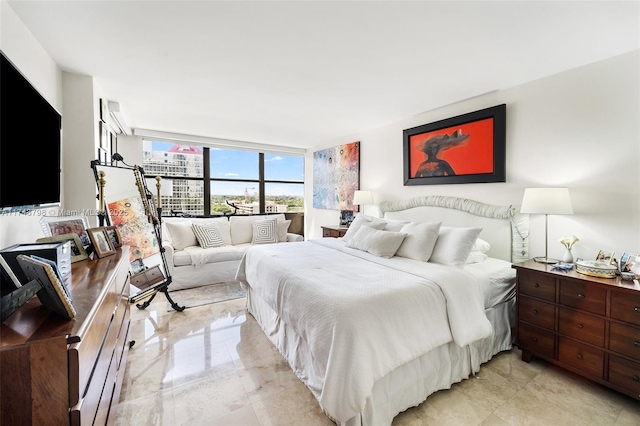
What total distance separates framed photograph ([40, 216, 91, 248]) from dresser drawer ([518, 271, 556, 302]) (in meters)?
3.13

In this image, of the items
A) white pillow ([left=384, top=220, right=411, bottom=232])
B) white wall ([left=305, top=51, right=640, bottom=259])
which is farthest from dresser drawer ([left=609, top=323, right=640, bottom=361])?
white pillow ([left=384, top=220, right=411, bottom=232])

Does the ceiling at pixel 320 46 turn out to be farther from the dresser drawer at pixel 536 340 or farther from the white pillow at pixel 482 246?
the dresser drawer at pixel 536 340

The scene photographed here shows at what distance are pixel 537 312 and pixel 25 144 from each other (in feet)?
11.1

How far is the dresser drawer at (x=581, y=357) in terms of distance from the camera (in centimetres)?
184

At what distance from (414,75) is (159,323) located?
344 cm

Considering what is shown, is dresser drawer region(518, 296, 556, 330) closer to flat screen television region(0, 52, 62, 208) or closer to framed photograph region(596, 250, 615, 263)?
framed photograph region(596, 250, 615, 263)

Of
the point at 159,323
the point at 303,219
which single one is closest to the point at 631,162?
the point at 159,323

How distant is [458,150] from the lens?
3266 mm

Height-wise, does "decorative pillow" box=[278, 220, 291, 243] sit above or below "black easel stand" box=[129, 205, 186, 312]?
above

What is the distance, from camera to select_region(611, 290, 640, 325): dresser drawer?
1.69 meters

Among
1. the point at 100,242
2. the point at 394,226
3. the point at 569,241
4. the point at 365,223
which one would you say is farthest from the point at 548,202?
the point at 100,242

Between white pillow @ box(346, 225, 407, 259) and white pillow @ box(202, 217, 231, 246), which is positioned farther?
white pillow @ box(202, 217, 231, 246)

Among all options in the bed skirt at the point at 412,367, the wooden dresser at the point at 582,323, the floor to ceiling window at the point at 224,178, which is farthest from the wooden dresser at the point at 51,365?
the floor to ceiling window at the point at 224,178

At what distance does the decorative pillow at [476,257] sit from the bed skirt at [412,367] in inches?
15.9
